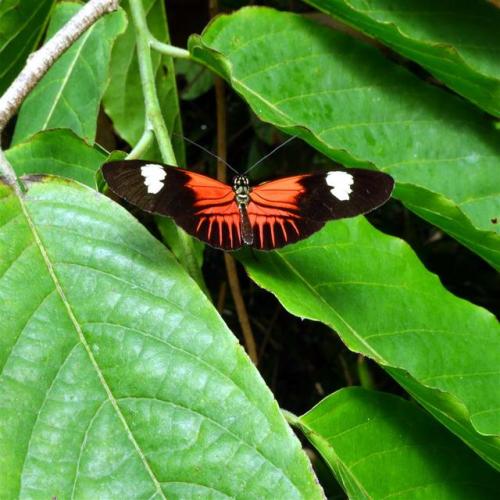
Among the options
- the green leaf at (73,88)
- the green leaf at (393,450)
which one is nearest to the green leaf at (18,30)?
the green leaf at (73,88)

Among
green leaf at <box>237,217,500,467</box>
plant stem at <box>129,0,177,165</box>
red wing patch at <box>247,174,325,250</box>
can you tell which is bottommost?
green leaf at <box>237,217,500,467</box>

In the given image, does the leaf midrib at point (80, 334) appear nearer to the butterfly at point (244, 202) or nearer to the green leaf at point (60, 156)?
the butterfly at point (244, 202)

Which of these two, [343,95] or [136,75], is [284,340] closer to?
[136,75]

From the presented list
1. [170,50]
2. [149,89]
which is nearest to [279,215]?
[149,89]

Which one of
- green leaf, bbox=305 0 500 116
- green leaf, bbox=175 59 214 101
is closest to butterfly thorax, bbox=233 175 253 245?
green leaf, bbox=305 0 500 116

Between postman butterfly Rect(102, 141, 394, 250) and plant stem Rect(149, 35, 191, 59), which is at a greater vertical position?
plant stem Rect(149, 35, 191, 59)

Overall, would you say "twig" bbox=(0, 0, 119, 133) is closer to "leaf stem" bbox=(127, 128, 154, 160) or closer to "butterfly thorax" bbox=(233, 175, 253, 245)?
"leaf stem" bbox=(127, 128, 154, 160)
